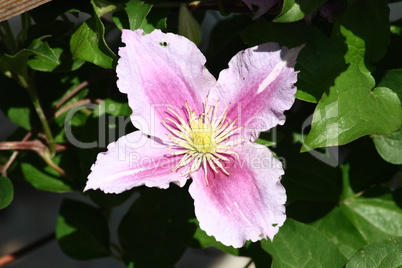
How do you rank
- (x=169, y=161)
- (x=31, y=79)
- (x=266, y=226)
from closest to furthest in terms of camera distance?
(x=266, y=226)
(x=169, y=161)
(x=31, y=79)

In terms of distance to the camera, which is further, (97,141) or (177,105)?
(97,141)

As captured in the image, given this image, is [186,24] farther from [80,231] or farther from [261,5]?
[80,231]

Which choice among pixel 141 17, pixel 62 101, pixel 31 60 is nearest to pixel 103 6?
pixel 141 17

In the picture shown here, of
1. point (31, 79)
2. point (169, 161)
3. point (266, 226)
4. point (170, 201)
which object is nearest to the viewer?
point (266, 226)

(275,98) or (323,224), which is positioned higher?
(275,98)

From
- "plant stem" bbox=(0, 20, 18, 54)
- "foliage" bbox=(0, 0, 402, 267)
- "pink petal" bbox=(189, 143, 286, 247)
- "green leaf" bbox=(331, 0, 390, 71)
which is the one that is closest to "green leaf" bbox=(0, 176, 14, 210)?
"foliage" bbox=(0, 0, 402, 267)

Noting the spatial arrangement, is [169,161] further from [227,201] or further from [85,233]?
A: [85,233]

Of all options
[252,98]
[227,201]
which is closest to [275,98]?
[252,98]
